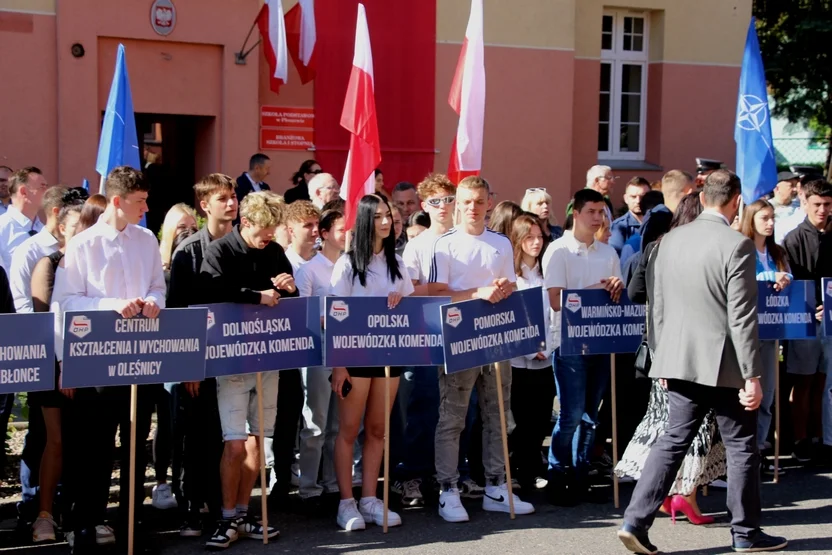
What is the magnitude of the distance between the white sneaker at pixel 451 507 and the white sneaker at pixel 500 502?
239 mm

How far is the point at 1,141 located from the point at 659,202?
8.18 metres

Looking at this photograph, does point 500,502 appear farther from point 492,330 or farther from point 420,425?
point 492,330

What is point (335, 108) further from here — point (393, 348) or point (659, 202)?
point (393, 348)

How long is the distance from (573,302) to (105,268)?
303cm

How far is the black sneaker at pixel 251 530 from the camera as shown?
6.55m

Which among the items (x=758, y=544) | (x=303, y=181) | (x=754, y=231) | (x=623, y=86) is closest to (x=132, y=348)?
(x=758, y=544)

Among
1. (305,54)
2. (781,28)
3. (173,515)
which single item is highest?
(781,28)

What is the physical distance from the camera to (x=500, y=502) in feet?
23.6

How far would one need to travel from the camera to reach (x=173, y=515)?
7.07 metres

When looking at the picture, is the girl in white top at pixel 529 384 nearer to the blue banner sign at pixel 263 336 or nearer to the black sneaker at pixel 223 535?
the blue banner sign at pixel 263 336

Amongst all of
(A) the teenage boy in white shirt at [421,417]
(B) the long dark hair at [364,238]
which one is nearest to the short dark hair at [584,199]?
(A) the teenage boy in white shirt at [421,417]

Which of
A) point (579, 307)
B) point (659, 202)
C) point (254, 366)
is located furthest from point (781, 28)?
point (254, 366)

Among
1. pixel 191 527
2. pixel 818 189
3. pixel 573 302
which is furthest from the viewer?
pixel 818 189

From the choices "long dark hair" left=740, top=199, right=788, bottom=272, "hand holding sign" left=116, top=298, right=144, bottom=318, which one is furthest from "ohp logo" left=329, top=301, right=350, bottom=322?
"long dark hair" left=740, top=199, right=788, bottom=272
